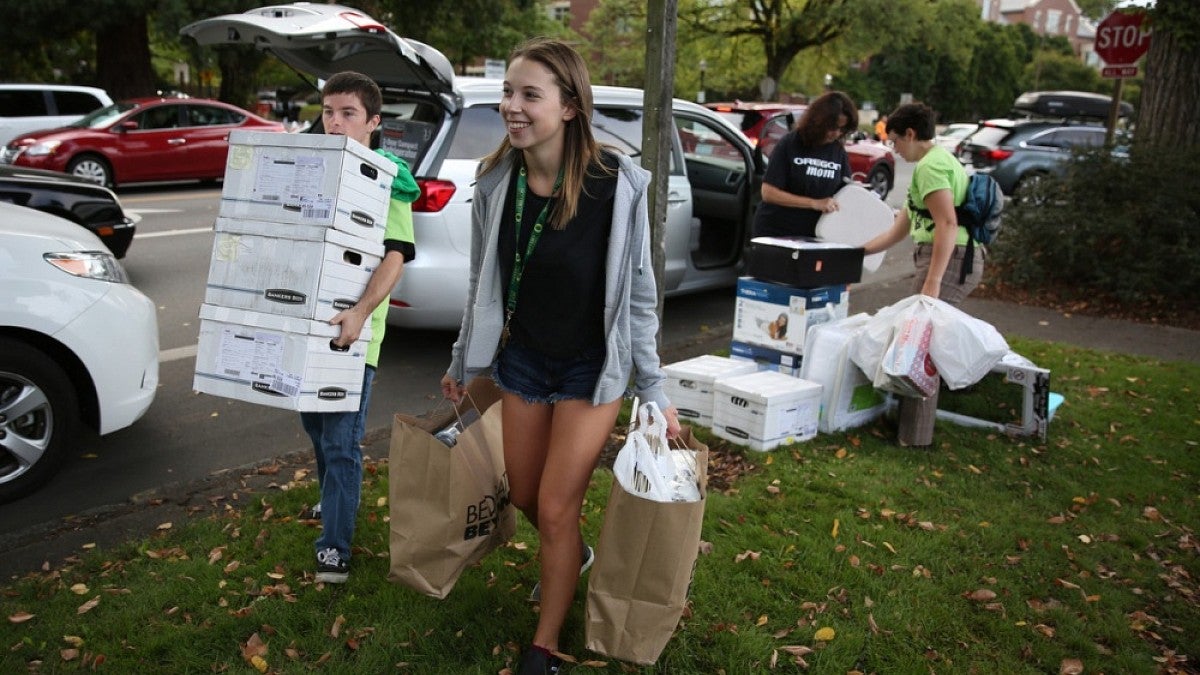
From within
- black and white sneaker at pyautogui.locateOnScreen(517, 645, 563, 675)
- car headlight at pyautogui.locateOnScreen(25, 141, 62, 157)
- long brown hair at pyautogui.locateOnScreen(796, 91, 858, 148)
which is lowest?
black and white sneaker at pyautogui.locateOnScreen(517, 645, 563, 675)

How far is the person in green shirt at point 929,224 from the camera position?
502 cm

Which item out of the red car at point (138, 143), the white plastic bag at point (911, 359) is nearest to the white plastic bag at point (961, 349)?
the white plastic bag at point (911, 359)

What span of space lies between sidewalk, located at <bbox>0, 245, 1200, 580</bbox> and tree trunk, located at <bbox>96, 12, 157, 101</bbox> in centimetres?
1924

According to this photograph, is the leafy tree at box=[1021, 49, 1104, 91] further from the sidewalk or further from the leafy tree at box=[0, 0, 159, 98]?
the sidewalk

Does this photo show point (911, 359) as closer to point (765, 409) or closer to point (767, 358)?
point (765, 409)

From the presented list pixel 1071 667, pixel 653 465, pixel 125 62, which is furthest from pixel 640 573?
pixel 125 62

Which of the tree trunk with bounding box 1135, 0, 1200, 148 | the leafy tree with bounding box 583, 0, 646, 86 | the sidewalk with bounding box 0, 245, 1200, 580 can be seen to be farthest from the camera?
the leafy tree with bounding box 583, 0, 646, 86

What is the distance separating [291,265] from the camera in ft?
10.0

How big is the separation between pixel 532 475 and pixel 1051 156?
17480mm

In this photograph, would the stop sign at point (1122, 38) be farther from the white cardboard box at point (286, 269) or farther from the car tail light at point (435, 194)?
the white cardboard box at point (286, 269)

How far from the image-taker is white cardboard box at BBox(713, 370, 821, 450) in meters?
4.88

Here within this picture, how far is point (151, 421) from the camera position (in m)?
5.32

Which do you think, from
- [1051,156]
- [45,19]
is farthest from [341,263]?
[45,19]

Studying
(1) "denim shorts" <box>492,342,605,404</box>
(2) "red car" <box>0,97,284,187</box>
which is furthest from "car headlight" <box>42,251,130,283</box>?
(2) "red car" <box>0,97,284,187</box>
